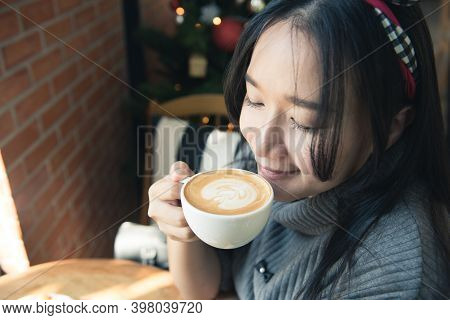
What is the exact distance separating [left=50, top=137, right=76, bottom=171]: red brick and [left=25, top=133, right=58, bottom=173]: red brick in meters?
0.01

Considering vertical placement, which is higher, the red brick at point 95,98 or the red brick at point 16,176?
the red brick at point 95,98

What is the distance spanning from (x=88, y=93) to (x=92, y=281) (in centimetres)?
23

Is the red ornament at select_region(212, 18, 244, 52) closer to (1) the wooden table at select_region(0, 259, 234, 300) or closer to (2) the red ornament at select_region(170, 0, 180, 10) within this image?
(2) the red ornament at select_region(170, 0, 180, 10)

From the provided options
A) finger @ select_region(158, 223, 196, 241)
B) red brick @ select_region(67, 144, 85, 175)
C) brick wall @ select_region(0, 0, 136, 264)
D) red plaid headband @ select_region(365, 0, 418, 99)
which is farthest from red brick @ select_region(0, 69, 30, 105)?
red plaid headband @ select_region(365, 0, 418, 99)

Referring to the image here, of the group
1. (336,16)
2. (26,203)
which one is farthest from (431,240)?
(26,203)

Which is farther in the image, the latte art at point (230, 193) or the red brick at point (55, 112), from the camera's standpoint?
the red brick at point (55, 112)

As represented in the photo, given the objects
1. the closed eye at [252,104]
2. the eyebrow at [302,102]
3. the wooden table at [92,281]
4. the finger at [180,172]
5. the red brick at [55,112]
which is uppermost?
the eyebrow at [302,102]

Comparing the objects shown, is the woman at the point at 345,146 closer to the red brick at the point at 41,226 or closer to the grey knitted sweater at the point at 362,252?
the grey knitted sweater at the point at 362,252

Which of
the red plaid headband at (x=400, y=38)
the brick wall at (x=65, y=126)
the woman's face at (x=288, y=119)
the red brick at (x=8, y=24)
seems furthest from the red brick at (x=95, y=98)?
the red plaid headband at (x=400, y=38)

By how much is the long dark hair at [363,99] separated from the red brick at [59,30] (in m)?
0.20

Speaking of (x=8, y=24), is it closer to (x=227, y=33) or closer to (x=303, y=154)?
(x=227, y=33)

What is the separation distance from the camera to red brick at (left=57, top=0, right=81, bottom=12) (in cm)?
45

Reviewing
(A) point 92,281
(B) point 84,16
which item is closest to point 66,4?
(B) point 84,16

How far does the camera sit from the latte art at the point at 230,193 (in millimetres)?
344
